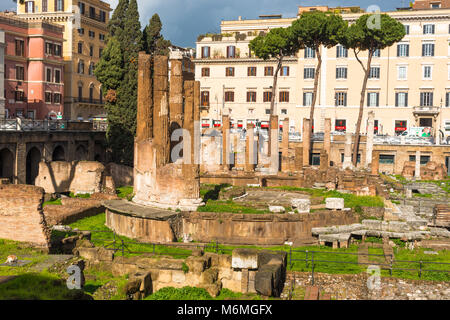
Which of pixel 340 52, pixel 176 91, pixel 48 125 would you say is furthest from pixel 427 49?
pixel 176 91

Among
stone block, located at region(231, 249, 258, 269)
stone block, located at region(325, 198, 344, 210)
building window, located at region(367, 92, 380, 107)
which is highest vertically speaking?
building window, located at region(367, 92, 380, 107)

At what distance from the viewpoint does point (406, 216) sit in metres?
23.5

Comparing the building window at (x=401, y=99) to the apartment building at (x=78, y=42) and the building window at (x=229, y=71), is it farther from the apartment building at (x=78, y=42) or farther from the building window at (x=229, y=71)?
the apartment building at (x=78, y=42)

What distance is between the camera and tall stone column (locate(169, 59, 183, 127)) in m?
23.5

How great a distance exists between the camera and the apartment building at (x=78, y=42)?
54.7 meters

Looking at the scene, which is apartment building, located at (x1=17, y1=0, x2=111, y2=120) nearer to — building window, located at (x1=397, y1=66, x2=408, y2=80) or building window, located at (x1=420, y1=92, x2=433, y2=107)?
building window, located at (x1=397, y1=66, x2=408, y2=80)

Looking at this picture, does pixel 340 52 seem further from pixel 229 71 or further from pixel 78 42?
pixel 78 42

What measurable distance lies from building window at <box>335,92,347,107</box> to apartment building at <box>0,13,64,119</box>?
85.5 ft

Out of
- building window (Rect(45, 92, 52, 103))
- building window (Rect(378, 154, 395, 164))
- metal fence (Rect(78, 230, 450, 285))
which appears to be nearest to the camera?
metal fence (Rect(78, 230, 450, 285))

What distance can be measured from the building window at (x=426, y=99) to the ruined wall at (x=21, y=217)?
141 ft

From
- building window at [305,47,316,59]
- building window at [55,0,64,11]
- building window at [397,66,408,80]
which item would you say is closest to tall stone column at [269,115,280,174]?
building window at [305,47,316,59]

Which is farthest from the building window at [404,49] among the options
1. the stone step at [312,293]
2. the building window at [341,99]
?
the stone step at [312,293]

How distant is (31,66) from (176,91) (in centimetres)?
2857

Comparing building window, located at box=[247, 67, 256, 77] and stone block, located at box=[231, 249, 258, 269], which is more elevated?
building window, located at box=[247, 67, 256, 77]
